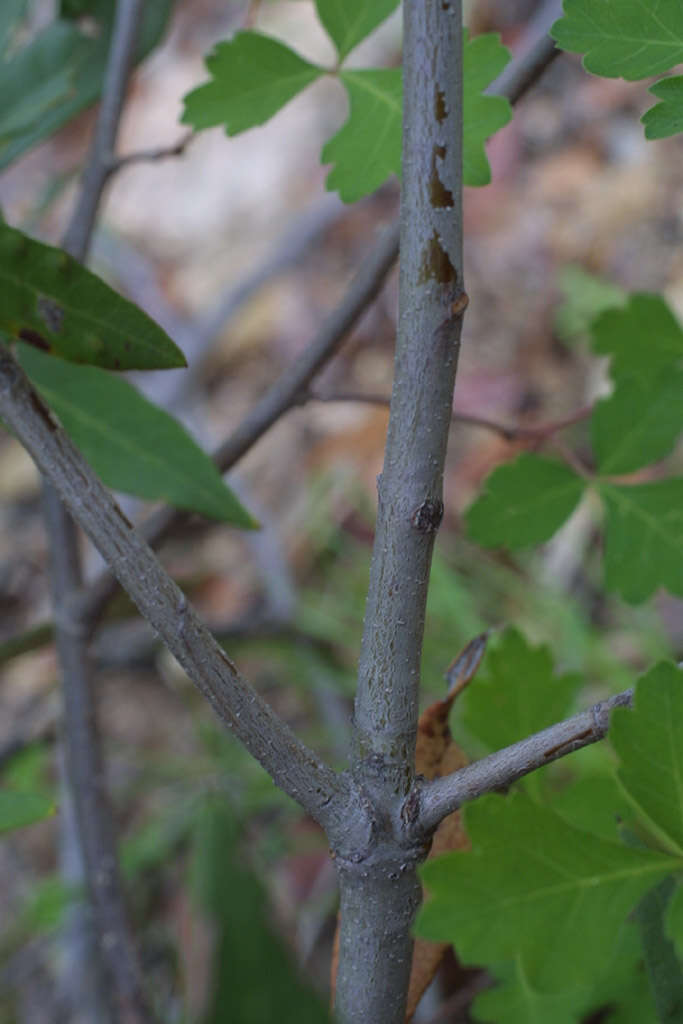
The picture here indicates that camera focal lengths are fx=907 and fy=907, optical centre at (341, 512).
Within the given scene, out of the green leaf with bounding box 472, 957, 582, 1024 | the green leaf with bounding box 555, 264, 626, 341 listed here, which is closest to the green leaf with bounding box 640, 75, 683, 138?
the green leaf with bounding box 472, 957, 582, 1024

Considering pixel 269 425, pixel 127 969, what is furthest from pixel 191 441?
pixel 127 969

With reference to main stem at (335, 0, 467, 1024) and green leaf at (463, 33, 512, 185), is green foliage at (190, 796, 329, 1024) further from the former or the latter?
green leaf at (463, 33, 512, 185)

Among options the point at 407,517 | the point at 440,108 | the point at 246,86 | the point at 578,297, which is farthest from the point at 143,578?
the point at 578,297

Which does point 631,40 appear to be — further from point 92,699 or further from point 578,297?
point 578,297

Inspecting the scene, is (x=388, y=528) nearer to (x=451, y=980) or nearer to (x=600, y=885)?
(x=600, y=885)

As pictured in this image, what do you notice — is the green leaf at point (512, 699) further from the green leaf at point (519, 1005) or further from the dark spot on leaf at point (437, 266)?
the dark spot on leaf at point (437, 266)

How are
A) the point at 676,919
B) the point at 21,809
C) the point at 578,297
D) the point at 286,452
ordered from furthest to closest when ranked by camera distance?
1. the point at 286,452
2. the point at 578,297
3. the point at 21,809
4. the point at 676,919

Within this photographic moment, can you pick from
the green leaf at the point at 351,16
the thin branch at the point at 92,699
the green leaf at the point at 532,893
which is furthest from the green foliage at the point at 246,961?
the thin branch at the point at 92,699
